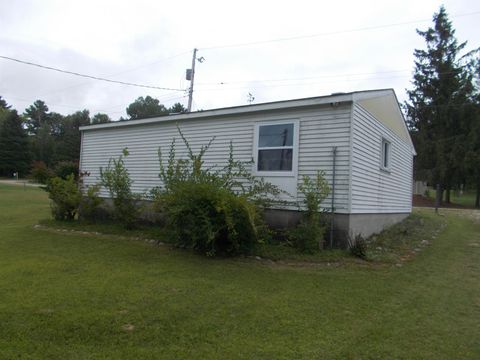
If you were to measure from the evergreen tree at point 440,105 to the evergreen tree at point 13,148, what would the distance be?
47.1m

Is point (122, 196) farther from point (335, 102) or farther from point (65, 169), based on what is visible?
point (335, 102)

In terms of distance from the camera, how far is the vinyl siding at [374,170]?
7.77 metres

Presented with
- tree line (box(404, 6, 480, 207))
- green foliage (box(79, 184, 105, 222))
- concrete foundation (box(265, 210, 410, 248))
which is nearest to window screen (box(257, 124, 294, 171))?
concrete foundation (box(265, 210, 410, 248))

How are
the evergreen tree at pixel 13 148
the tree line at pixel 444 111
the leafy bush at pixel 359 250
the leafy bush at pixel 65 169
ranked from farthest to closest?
1. the evergreen tree at pixel 13 148
2. the tree line at pixel 444 111
3. the leafy bush at pixel 65 169
4. the leafy bush at pixel 359 250

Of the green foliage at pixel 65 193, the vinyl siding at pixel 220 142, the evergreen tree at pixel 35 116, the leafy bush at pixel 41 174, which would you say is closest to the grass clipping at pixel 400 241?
the vinyl siding at pixel 220 142

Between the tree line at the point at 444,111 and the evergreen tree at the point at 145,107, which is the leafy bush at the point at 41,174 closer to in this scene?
the tree line at the point at 444,111

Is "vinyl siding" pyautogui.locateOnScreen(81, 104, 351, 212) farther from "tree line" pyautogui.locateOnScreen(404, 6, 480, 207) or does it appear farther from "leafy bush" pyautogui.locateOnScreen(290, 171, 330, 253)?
"tree line" pyautogui.locateOnScreen(404, 6, 480, 207)

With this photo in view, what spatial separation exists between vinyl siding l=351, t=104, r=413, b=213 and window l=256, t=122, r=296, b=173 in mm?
1322

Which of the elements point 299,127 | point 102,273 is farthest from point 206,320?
point 299,127

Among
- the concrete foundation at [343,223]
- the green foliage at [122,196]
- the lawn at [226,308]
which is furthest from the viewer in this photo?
the green foliage at [122,196]

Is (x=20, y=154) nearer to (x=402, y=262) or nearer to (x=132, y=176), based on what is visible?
(x=132, y=176)

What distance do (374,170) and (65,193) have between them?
26.2 ft

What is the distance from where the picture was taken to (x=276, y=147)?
8305mm

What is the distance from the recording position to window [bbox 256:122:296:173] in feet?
26.7
